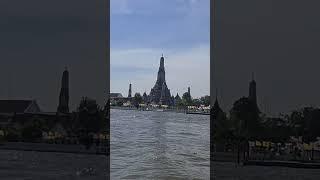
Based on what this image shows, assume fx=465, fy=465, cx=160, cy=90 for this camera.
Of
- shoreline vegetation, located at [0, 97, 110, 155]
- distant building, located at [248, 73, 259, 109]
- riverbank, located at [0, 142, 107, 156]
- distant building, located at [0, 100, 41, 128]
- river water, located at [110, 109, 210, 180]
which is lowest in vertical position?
river water, located at [110, 109, 210, 180]

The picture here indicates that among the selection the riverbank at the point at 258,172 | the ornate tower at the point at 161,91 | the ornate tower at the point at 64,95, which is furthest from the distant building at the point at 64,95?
the ornate tower at the point at 161,91

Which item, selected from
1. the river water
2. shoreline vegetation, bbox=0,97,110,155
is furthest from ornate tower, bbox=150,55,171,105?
shoreline vegetation, bbox=0,97,110,155

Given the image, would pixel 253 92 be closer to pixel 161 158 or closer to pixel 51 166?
pixel 51 166

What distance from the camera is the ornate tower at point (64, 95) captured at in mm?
7672

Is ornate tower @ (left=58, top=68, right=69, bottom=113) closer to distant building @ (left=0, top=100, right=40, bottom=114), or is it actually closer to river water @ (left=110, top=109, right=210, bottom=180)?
distant building @ (left=0, top=100, right=40, bottom=114)

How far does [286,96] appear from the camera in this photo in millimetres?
7293

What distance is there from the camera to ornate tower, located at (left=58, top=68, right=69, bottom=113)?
7672 millimetres

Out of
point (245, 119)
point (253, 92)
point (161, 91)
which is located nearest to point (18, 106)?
point (245, 119)

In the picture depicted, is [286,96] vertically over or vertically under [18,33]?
under

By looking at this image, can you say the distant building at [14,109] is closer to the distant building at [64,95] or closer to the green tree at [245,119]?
the distant building at [64,95]

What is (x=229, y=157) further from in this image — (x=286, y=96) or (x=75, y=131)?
(x=75, y=131)

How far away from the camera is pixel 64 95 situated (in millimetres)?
7719

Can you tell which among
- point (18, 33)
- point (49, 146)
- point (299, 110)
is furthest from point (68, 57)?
point (299, 110)

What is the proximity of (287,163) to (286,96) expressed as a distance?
107cm
